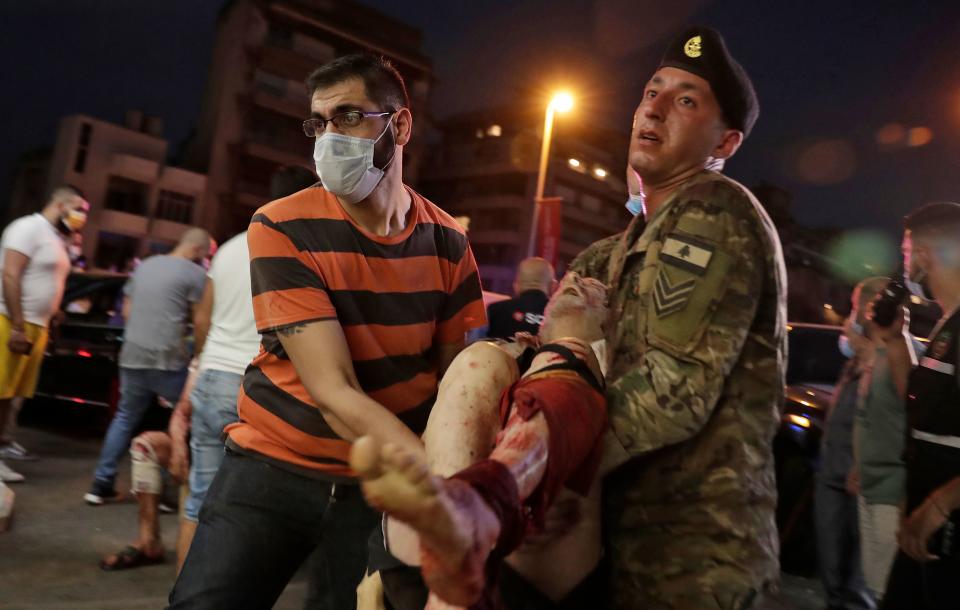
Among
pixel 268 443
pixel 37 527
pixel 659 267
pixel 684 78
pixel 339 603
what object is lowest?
pixel 37 527

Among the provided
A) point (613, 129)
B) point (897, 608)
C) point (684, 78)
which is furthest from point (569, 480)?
point (613, 129)

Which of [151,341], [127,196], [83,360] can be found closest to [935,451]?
[151,341]

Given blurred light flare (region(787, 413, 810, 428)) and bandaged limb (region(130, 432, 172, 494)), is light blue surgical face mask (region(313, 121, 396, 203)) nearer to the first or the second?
bandaged limb (region(130, 432, 172, 494))

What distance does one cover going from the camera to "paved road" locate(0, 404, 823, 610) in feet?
12.3

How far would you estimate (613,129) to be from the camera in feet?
151

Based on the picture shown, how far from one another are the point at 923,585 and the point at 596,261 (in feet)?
6.52

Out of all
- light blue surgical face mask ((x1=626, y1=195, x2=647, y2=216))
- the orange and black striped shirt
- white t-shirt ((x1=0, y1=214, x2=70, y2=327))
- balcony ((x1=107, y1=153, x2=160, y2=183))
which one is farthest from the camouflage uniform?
balcony ((x1=107, y1=153, x2=160, y2=183))

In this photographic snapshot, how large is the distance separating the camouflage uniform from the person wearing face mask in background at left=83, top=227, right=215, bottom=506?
463cm

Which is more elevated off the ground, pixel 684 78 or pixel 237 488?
pixel 684 78

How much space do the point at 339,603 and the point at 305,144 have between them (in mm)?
→ 35696

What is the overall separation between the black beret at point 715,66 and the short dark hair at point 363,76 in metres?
0.95

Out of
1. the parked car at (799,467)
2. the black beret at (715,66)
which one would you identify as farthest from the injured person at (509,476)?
the parked car at (799,467)

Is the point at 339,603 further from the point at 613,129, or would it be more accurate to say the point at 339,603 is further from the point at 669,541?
the point at 613,129

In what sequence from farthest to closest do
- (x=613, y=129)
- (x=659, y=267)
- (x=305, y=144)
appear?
1. (x=613, y=129)
2. (x=305, y=144)
3. (x=659, y=267)
